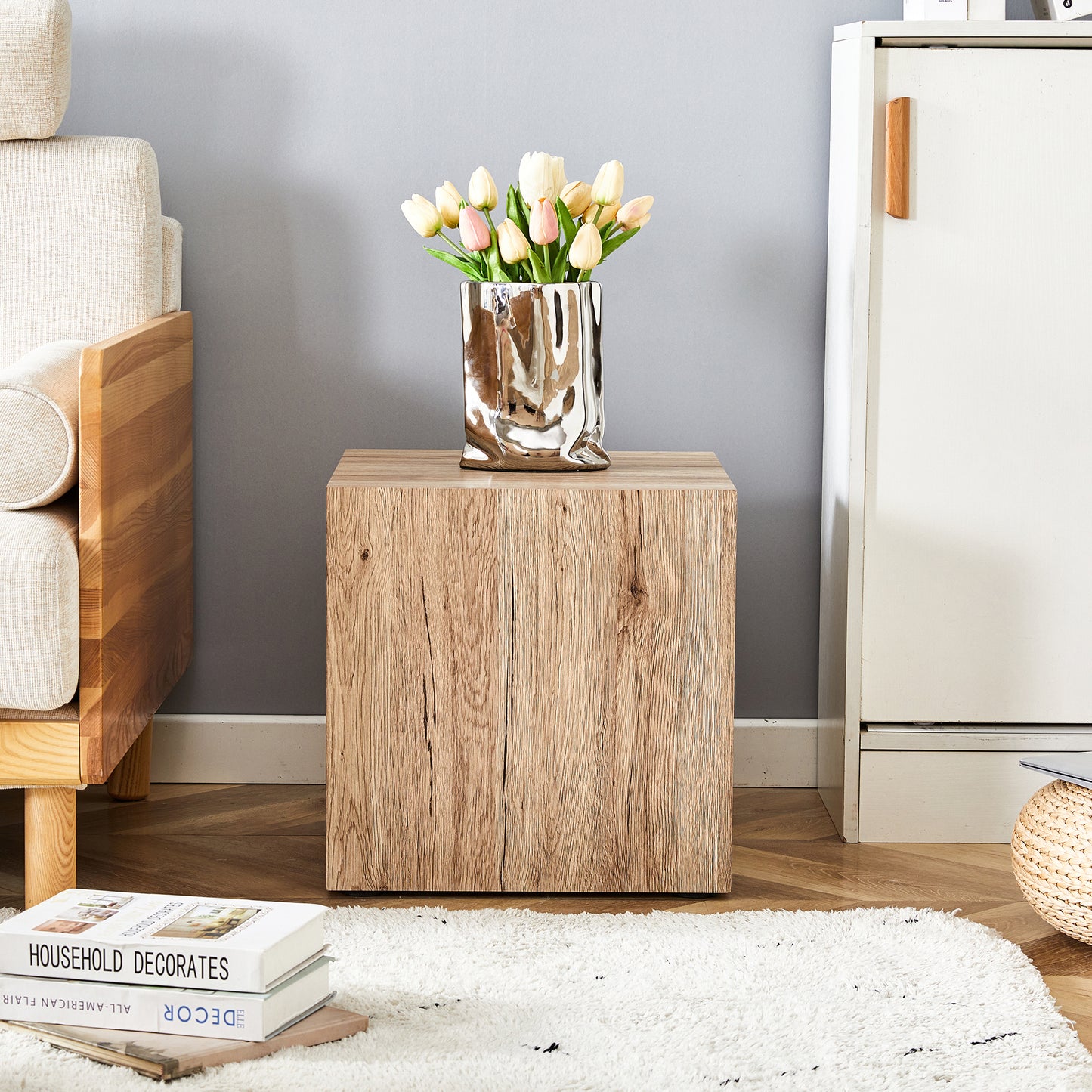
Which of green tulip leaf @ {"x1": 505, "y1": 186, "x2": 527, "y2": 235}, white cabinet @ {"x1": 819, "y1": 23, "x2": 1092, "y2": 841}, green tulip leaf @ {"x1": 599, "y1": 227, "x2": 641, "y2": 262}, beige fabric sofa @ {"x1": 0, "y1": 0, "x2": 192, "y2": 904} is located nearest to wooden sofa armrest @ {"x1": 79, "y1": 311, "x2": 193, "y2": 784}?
beige fabric sofa @ {"x1": 0, "y1": 0, "x2": 192, "y2": 904}

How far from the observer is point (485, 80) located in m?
1.84

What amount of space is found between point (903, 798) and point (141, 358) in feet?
3.62

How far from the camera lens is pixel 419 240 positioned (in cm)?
187

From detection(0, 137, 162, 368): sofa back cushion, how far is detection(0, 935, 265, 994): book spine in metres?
0.85

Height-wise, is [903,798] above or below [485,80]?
below

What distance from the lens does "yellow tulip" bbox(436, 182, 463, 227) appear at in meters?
1.61

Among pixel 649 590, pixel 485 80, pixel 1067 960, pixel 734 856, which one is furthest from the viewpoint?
pixel 485 80

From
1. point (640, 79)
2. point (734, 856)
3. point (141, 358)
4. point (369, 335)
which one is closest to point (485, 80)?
point (640, 79)

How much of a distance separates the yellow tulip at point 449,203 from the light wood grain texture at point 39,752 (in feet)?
2.46

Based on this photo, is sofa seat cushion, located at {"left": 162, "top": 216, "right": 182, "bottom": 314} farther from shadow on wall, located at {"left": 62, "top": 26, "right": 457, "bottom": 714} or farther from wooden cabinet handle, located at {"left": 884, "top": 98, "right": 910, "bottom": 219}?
wooden cabinet handle, located at {"left": 884, "top": 98, "right": 910, "bottom": 219}

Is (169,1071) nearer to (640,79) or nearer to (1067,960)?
Result: (1067,960)

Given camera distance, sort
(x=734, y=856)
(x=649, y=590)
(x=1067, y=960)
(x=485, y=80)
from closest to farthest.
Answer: (x=1067, y=960)
(x=649, y=590)
(x=734, y=856)
(x=485, y=80)

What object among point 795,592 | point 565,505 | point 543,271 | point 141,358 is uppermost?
point 543,271

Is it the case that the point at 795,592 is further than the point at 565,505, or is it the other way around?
the point at 795,592
